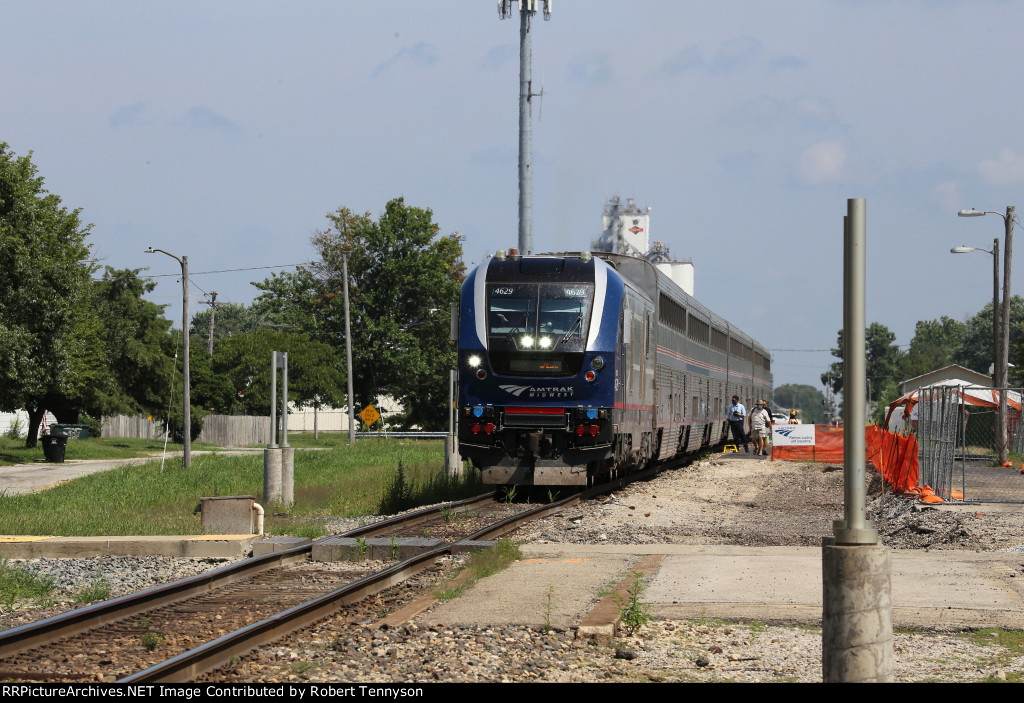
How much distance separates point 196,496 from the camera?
23.6 m

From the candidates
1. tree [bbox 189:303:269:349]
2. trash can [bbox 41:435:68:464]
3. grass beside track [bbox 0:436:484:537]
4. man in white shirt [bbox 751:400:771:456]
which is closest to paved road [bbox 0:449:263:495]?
trash can [bbox 41:435:68:464]

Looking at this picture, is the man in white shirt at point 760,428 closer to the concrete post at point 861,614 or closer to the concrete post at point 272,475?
the concrete post at point 272,475

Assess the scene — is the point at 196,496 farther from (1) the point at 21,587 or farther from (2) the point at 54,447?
(2) the point at 54,447

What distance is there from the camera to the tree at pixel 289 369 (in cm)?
6838

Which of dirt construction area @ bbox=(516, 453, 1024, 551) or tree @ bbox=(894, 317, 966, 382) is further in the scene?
tree @ bbox=(894, 317, 966, 382)

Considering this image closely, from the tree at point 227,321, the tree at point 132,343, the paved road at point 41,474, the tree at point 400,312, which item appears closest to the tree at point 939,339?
the tree at point 227,321

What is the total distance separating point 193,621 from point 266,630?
1.21 meters

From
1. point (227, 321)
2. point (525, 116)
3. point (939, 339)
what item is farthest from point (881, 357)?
point (525, 116)

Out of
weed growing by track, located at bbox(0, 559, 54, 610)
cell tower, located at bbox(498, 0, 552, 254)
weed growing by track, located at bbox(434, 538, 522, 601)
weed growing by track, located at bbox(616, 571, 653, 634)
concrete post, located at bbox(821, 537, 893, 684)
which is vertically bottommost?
weed growing by track, located at bbox(0, 559, 54, 610)

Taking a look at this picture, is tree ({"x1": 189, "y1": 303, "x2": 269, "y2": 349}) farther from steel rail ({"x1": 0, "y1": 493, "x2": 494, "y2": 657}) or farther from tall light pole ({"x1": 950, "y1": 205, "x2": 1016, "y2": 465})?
steel rail ({"x1": 0, "y1": 493, "x2": 494, "y2": 657})

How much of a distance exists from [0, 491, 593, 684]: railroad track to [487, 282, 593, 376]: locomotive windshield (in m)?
5.18

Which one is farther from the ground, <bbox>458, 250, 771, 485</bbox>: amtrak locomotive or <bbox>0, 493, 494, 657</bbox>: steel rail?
<bbox>458, 250, 771, 485</bbox>: amtrak locomotive

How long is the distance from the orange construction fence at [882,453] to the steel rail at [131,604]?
7.68 metres

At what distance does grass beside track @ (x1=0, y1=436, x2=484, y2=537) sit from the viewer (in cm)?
1623
